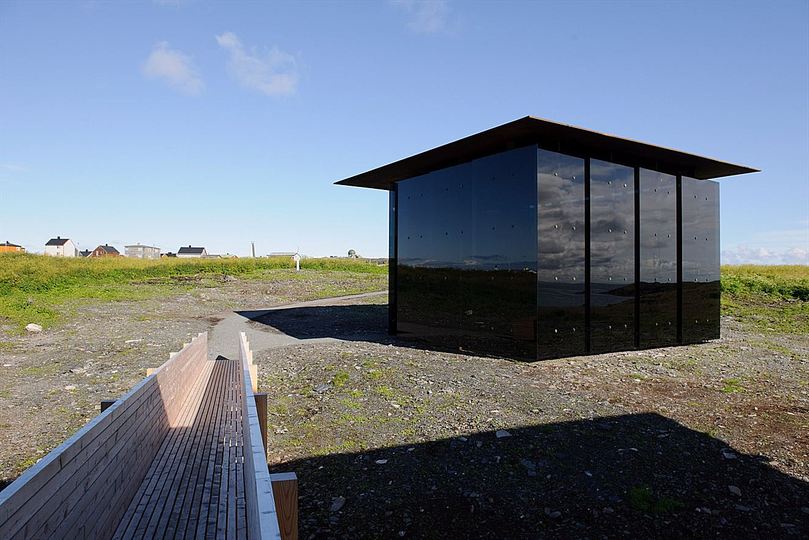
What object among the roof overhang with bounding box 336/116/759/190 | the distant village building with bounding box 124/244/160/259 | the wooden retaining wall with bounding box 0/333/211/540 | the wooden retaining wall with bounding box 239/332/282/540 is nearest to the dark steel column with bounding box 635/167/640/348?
the roof overhang with bounding box 336/116/759/190

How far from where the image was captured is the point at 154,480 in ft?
12.7

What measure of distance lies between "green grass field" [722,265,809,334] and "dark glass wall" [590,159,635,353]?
26.7 ft

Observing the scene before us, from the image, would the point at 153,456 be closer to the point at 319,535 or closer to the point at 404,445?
the point at 319,535

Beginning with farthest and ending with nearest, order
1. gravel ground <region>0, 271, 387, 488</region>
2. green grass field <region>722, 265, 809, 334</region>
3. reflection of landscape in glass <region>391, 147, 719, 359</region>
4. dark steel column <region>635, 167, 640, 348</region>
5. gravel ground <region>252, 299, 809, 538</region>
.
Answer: green grass field <region>722, 265, 809, 334</region>
dark steel column <region>635, 167, 640, 348</region>
reflection of landscape in glass <region>391, 147, 719, 359</region>
gravel ground <region>0, 271, 387, 488</region>
gravel ground <region>252, 299, 809, 538</region>

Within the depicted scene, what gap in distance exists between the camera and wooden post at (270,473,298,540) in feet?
8.59

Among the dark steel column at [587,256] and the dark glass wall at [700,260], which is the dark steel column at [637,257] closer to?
the dark steel column at [587,256]

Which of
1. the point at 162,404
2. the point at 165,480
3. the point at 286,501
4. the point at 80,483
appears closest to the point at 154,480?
the point at 165,480

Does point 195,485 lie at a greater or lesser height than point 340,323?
greater

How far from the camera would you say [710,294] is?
42.4 ft

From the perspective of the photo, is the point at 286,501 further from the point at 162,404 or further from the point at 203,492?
the point at 162,404

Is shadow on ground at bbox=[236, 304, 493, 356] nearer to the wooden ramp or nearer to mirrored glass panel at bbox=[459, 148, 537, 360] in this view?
mirrored glass panel at bbox=[459, 148, 537, 360]

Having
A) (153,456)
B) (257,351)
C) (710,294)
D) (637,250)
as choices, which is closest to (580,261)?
(637,250)

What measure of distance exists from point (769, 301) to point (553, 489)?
22565 millimetres

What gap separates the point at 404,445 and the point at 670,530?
9.36 ft
